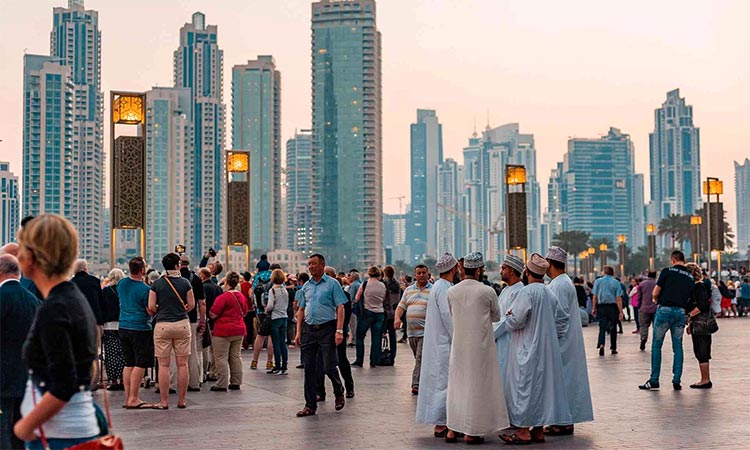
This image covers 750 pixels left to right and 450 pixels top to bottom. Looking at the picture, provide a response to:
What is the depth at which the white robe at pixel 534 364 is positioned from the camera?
32.6 ft

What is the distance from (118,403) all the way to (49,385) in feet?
31.0

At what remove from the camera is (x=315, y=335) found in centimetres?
1209

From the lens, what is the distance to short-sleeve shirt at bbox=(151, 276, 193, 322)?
12.6 metres

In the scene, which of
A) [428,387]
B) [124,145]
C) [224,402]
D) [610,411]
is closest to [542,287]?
[428,387]

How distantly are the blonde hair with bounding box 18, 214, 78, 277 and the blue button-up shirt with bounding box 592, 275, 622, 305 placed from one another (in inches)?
737

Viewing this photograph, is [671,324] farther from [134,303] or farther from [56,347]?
[56,347]

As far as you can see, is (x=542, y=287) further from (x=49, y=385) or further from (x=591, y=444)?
(x=49, y=385)

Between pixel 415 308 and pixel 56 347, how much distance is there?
32.1ft

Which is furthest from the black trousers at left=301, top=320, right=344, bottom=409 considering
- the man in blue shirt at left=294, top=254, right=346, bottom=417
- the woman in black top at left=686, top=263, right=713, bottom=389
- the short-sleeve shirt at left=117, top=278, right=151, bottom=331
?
the woman in black top at left=686, top=263, right=713, bottom=389

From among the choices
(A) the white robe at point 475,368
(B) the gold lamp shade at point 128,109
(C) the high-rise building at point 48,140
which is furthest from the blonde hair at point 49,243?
(C) the high-rise building at point 48,140

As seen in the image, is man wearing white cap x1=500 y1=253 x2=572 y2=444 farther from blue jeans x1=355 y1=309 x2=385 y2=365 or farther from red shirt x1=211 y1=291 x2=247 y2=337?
blue jeans x1=355 y1=309 x2=385 y2=365

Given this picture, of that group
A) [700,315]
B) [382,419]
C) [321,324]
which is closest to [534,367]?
[382,419]

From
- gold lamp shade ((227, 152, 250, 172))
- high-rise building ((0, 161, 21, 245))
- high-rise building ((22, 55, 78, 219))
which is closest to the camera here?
gold lamp shade ((227, 152, 250, 172))

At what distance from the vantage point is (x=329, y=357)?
39.8 feet
